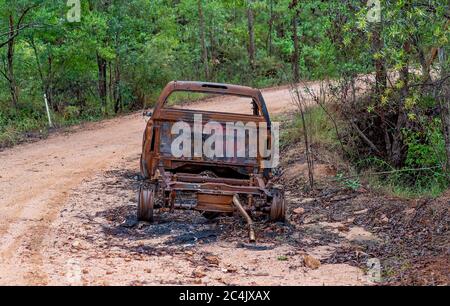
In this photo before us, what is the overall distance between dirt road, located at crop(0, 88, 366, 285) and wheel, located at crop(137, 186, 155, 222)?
0.18m

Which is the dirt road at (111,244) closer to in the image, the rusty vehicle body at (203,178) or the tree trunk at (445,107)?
the rusty vehicle body at (203,178)

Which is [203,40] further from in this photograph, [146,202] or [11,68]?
[146,202]

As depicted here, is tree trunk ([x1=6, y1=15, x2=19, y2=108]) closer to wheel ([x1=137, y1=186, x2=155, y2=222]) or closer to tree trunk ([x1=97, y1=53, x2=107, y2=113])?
tree trunk ([x1=97, y1=53, x2=107, y2=113])

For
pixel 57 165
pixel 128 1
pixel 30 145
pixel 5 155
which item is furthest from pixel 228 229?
pixel 128 1

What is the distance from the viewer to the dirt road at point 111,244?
645 centimetres

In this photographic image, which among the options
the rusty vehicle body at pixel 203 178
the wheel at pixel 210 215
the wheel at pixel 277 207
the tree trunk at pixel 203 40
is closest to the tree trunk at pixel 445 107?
the rusty vehicle body at pixel 203 178

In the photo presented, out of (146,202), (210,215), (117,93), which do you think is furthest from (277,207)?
(117,93)

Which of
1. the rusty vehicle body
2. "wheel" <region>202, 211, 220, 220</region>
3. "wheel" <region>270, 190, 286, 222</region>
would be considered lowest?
"wheel" <region>202, 211, 220, 220</region>

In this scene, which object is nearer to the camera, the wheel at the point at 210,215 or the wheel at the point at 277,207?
the wheel at the point at 277,207

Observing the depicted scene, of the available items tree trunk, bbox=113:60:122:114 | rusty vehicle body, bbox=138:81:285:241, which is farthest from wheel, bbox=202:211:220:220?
tree trunk, bbox=113:60:122:114

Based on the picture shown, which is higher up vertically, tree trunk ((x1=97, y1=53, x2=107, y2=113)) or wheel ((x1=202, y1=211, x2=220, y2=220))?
tree trunk ((x1=97, y1=53, x2=107, y2=113))

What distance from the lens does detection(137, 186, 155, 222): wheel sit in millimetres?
8391

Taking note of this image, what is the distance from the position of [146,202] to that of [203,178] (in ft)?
2.94

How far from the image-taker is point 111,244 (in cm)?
775
